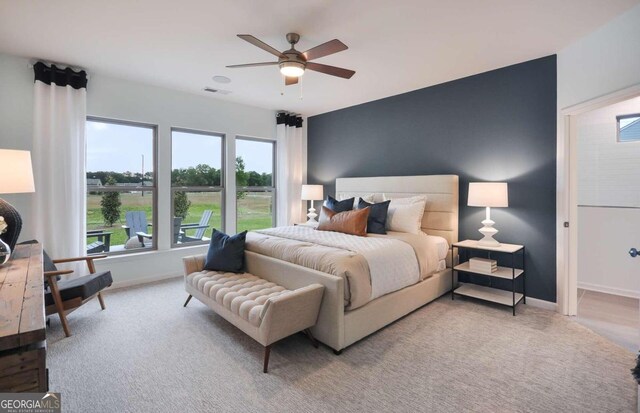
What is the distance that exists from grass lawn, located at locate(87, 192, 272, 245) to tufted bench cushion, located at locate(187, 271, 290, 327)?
1.84m

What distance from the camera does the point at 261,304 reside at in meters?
2.39

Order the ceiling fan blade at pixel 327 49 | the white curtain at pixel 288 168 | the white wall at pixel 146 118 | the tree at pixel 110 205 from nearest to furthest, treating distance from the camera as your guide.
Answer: the ceiling fan blade at pixel 327 49
the white wall at pixel 146 118
the tree at pixel 110 205
the white curtain at pixel 288 168

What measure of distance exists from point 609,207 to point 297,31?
4198mm

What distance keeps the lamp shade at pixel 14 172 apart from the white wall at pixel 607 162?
5782 mm

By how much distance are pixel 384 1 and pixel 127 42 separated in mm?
2496

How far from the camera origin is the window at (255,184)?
17.8ft

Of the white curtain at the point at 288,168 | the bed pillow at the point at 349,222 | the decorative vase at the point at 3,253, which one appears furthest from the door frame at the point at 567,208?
the decorative vase at the point at 3,253

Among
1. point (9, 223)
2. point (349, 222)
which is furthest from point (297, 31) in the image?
point (9, 223)

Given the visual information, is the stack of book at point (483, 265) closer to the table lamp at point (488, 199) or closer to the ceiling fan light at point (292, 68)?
the table lamp at point (488, 199)

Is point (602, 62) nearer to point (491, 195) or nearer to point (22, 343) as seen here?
point (491, 195)

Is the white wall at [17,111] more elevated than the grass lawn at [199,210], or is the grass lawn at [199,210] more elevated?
the white wall at [17,111]

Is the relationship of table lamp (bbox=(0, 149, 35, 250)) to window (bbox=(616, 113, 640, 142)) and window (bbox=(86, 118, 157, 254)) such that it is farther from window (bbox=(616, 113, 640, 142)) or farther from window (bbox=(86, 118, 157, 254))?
window (bbox=(616, 113, 640, 142))

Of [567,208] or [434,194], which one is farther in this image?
[434,194]

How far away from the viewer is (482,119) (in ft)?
12.6
